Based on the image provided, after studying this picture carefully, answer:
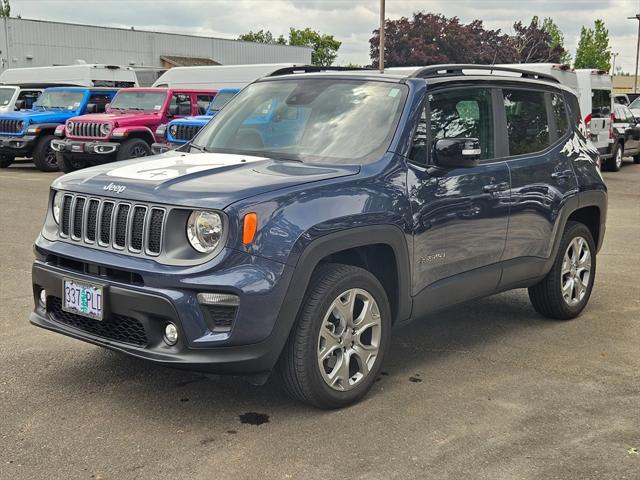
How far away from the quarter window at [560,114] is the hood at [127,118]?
11688 mm

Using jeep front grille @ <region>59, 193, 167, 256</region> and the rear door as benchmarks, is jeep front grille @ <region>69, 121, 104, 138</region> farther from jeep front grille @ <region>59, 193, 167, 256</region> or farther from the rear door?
jeep front grille @ <region>59, 193, 167, 256</region>

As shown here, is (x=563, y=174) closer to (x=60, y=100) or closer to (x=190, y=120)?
(x=190, y=120)

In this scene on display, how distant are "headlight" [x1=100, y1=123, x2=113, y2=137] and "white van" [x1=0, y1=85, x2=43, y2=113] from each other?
445cm

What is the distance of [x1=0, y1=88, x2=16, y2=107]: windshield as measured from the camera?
19.9 metres

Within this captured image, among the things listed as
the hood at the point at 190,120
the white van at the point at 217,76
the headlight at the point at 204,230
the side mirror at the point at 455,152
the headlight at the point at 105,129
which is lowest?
the headlight at the point at 204,230

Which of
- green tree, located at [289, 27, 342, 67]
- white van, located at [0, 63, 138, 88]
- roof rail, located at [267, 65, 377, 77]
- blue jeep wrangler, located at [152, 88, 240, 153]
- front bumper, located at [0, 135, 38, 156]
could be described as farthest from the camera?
green tree, located at [289, 27, 342, 67]

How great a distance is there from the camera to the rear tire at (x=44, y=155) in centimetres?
1798

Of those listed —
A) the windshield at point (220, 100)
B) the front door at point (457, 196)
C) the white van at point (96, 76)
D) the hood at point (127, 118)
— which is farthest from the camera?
the white van at point (96, 76)

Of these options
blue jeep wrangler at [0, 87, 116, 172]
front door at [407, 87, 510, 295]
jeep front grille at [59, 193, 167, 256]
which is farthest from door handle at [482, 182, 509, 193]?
blue jeep wrangler at [0, 87, 116, 172]

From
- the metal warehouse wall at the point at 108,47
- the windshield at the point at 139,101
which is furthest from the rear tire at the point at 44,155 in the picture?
the metal warehouse wall at the point at 108,47

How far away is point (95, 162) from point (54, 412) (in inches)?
513

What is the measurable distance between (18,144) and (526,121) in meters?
14.8

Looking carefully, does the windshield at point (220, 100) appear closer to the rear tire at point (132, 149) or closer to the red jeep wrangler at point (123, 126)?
the red jeep wrangler at point (123, 126)

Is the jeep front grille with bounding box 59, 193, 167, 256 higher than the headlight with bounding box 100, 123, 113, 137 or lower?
lower
